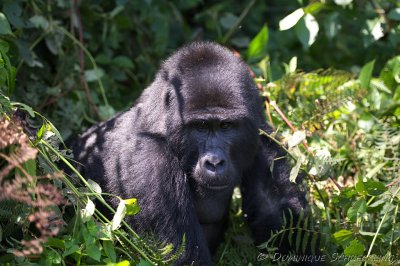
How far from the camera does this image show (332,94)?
5.42 meters

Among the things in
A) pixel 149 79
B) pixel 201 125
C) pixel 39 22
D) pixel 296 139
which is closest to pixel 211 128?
pixel 201 125

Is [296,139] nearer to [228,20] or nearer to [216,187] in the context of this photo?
[216,187]

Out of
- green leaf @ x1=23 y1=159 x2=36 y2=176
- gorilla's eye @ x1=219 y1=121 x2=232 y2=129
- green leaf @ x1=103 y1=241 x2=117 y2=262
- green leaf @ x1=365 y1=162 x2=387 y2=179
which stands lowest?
green leaf @ x1=365 y1=162 x2=387 y2=179

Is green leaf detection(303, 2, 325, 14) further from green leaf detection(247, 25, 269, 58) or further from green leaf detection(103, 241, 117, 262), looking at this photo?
green leaf detection(103, 241, 117, 262)

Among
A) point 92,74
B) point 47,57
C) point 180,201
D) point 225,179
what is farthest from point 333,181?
point 47,57

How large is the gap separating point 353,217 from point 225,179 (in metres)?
0.91

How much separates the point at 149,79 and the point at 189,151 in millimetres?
2563

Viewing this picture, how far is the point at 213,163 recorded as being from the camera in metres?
4.32

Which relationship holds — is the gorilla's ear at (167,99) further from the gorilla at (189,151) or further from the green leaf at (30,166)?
the green leaf at (30,166)

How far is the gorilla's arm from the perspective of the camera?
4.96 metres

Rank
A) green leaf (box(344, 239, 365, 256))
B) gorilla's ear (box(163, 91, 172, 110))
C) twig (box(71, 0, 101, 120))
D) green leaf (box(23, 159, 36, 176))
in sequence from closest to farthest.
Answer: green leaf (box(23, 159, 36, 176)) → green leaf (box(344, 239, 365, 256)) → gorilla's ear (box(163, 91, 172, 110)) → twig (box(71, 0, 101, 120))

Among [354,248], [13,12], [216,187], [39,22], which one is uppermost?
[13,12]

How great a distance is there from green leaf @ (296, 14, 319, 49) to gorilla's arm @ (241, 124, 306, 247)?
3.78ft

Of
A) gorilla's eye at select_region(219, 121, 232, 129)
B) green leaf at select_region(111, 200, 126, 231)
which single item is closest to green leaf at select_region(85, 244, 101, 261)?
green leaf at select_region(111, 200, 126, 231)
